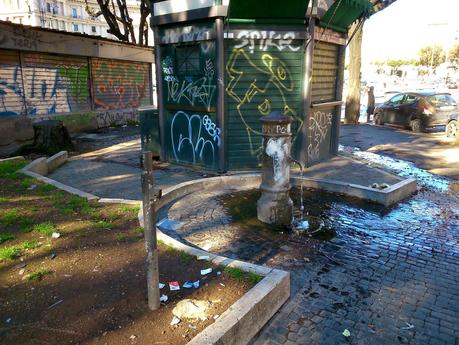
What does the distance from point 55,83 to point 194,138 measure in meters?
8.39

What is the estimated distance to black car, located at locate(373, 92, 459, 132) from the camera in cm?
1486

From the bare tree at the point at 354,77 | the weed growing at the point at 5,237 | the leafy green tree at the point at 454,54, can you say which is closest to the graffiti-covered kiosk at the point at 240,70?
the weed growing at the point at 5,237

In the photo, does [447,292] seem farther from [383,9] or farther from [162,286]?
[383,9]

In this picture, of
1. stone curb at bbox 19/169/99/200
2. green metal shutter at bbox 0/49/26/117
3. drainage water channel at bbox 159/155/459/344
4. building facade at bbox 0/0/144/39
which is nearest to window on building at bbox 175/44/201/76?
drainage water channel at bbox 159/155/459/344

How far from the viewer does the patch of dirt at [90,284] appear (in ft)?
9.37

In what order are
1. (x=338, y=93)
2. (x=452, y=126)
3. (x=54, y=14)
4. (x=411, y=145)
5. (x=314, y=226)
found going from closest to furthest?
(x=314, y=226) < (x=338, y=93) < (x=411, y=145) < (x=452, y=126) < (x=54, y=14)

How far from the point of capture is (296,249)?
4.61 metres

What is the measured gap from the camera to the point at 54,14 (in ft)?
251

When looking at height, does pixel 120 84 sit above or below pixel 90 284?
above

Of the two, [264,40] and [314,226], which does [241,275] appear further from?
[264,40]

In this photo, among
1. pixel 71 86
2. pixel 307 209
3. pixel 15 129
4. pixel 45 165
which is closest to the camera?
pixel 307 209

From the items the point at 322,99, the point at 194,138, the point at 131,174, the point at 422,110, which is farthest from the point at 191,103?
the point at 422,110

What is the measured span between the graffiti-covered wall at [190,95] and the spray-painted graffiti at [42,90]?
657 centimetres

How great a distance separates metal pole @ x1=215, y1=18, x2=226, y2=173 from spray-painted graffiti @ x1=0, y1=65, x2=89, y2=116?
825 centimetres
